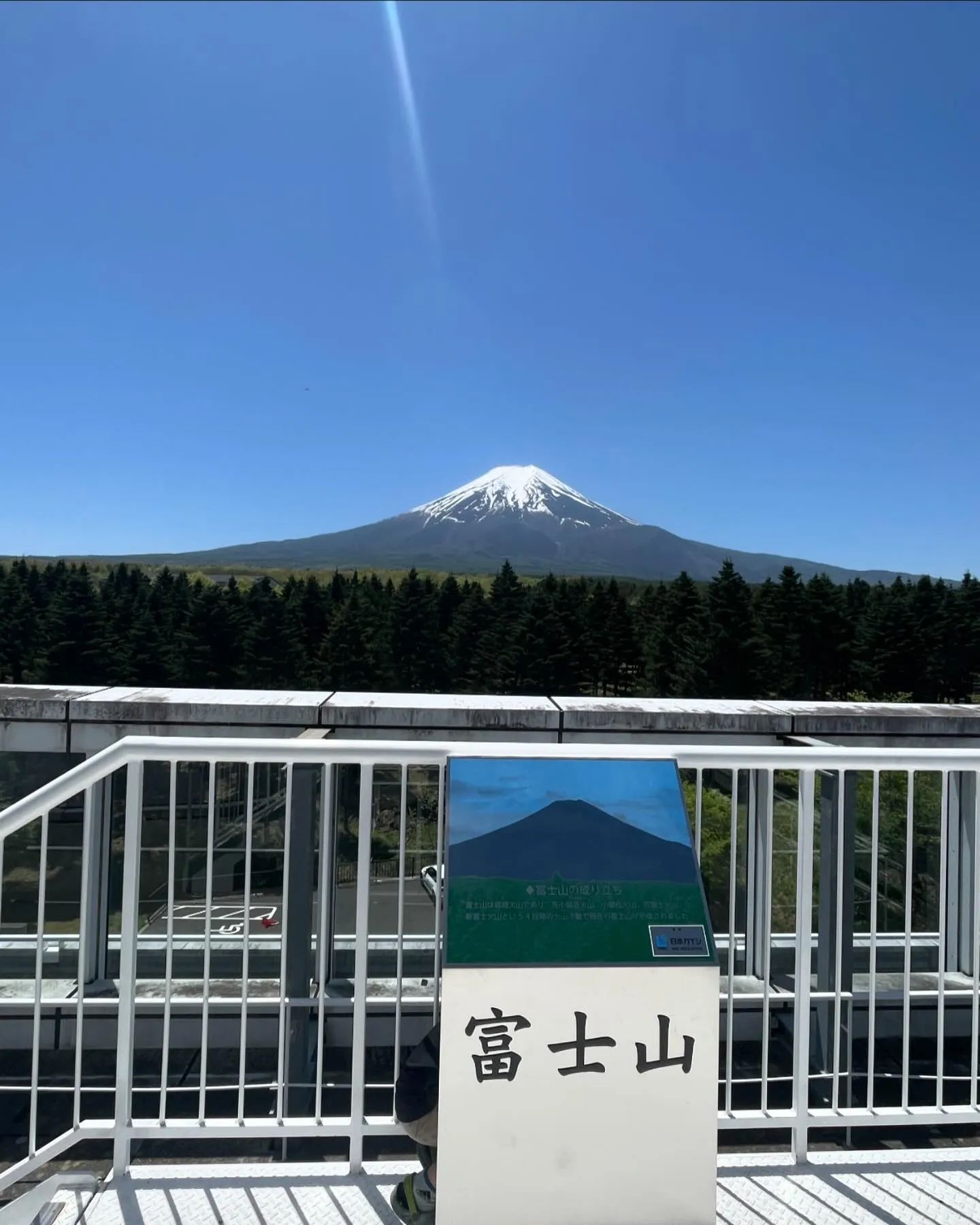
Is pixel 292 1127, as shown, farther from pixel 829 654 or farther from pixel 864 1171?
pixel 829 654

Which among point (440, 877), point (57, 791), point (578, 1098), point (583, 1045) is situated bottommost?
point (578, 1098)

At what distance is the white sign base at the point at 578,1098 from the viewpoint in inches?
70.3

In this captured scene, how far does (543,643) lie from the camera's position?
4684cm

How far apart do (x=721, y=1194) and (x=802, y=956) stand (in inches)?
26.4

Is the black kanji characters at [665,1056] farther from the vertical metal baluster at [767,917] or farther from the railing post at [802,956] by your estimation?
the railing post at [802,956]

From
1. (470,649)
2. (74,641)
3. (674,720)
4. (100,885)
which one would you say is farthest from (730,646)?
(100,885)

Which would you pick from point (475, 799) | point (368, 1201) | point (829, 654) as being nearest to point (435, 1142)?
point (368, 1201)

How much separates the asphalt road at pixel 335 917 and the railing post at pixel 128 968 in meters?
2.48

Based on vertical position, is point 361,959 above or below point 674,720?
below

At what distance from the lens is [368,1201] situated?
2.07 m

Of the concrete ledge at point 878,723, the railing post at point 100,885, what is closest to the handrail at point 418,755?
the concrete ledge at point 878,723

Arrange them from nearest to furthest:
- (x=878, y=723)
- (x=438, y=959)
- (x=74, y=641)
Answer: (x=438, y=959), (x=878, y=723), (x=74, y=641)

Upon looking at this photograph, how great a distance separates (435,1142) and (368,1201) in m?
0.38

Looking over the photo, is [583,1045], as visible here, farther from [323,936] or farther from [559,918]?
[323,936]
